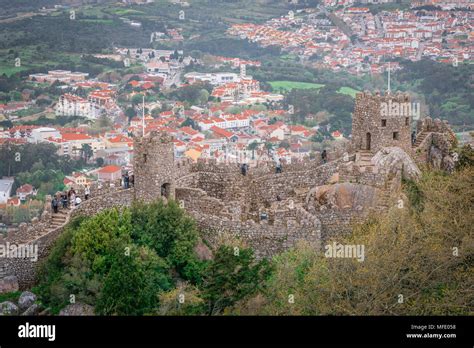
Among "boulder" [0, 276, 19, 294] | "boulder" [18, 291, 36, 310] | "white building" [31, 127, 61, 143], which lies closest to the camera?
"boulder" [18, 291, 36, 310]

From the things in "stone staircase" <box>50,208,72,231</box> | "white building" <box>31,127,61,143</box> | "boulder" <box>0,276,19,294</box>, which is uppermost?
"stone staircase" <box>50,208,72,231</box>

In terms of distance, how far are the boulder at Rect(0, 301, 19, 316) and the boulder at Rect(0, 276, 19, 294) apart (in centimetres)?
122

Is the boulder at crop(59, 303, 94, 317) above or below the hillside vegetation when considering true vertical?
below

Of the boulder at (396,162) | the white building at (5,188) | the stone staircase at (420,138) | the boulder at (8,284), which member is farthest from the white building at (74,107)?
the boulder at (8,284)

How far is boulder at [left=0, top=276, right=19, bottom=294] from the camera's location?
2881cm

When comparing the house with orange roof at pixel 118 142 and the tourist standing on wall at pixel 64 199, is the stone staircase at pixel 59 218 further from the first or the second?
the house with orange roof at pixel 118 142

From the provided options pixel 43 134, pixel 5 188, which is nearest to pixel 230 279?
pixel 5 188

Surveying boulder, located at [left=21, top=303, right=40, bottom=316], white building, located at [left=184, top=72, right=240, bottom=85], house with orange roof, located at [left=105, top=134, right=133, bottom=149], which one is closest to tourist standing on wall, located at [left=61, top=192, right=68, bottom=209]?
boulder, located at [left=21, top=303, right=40, bottom=316]

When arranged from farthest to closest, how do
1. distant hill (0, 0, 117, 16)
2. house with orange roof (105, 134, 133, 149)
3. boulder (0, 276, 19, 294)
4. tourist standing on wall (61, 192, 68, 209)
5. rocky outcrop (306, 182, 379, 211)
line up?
1. distant hill (0, 0, 117, 16)
2. house with orange roof (105, 134, 133, 149)
3. tourist standing on wall (61, 192, 68, 209)
4. rocky outcrop (306, 182, 379, 211)
5. boulder (0, 276, 19, 294)

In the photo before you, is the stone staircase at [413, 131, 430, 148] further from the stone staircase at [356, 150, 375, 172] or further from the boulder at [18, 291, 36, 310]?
the boulder at [18, 291, 36, 310]

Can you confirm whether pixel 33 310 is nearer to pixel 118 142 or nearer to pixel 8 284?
pixel 8 284

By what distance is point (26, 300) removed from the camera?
27.8 meters
